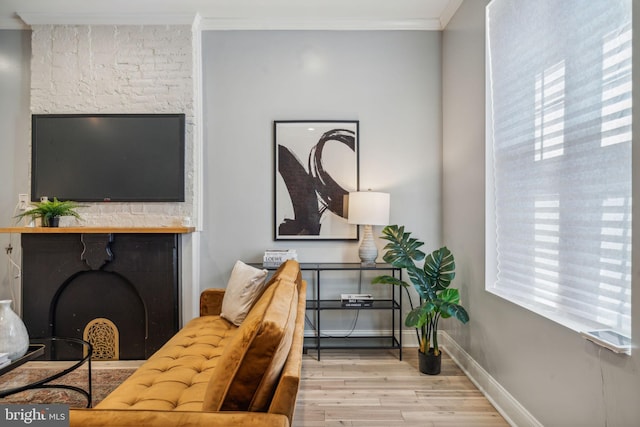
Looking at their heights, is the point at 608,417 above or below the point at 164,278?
below

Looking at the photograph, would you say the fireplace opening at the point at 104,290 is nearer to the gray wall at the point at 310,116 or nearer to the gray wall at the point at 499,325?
the gray wall at the point at 310,116

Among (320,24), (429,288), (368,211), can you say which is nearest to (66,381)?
(368,211)

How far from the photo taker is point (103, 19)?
303cm

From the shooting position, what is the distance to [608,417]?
1.30 meters

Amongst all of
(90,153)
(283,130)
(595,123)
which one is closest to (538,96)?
(595,123)

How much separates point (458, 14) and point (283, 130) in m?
1.77

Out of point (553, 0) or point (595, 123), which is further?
point (553, 0)

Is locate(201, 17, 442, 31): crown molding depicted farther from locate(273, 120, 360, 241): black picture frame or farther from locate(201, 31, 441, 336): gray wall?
locate(273, 120, 360, 241): black picture frame

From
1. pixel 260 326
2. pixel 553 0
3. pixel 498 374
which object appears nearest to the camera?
pixel 260 326

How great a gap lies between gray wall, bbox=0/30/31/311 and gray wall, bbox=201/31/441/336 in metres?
1.67

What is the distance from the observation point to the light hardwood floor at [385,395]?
2004mm

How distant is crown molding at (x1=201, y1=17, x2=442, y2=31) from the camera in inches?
123

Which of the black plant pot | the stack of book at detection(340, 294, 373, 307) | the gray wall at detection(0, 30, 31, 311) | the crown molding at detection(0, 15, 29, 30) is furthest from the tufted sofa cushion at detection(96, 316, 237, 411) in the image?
the crown molding at detection(0, 15, 29, 30)

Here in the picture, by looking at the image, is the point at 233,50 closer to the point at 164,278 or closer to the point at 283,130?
the point at 283,130
